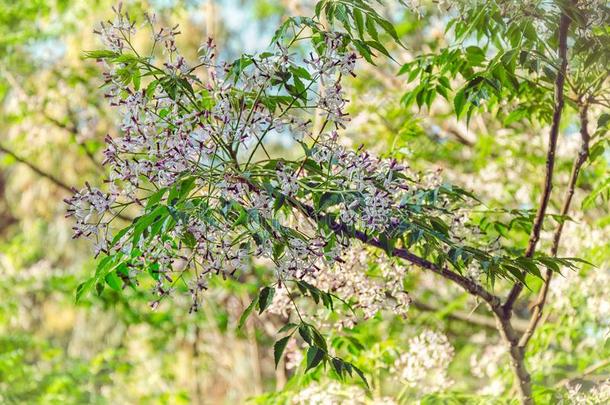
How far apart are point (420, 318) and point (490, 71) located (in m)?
2.85

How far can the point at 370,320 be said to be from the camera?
328cm

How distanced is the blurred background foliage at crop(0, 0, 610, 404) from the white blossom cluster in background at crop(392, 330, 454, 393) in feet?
0.15

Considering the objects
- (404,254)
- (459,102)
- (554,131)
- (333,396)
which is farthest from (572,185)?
(333,396)

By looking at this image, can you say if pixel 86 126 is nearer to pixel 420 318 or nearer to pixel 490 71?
pixel 420 318

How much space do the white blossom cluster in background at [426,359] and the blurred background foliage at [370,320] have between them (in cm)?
4

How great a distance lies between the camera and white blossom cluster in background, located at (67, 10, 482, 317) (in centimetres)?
173

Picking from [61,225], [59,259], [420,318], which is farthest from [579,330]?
[59,259]

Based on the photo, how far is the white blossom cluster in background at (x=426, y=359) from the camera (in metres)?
2.82

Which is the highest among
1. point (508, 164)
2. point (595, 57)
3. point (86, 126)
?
point (86, 126)

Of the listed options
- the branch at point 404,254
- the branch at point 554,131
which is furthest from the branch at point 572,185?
the branch at point 404,254

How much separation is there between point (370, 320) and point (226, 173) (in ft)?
5.44

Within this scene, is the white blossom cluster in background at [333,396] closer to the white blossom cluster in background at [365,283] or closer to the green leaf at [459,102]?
the white blossom cluster in background at [365,283]

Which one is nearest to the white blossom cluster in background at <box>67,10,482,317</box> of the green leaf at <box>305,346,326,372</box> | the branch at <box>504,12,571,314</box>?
the green leaf at <box>305,346,326,372</box>

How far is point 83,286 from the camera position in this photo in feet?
6.27
